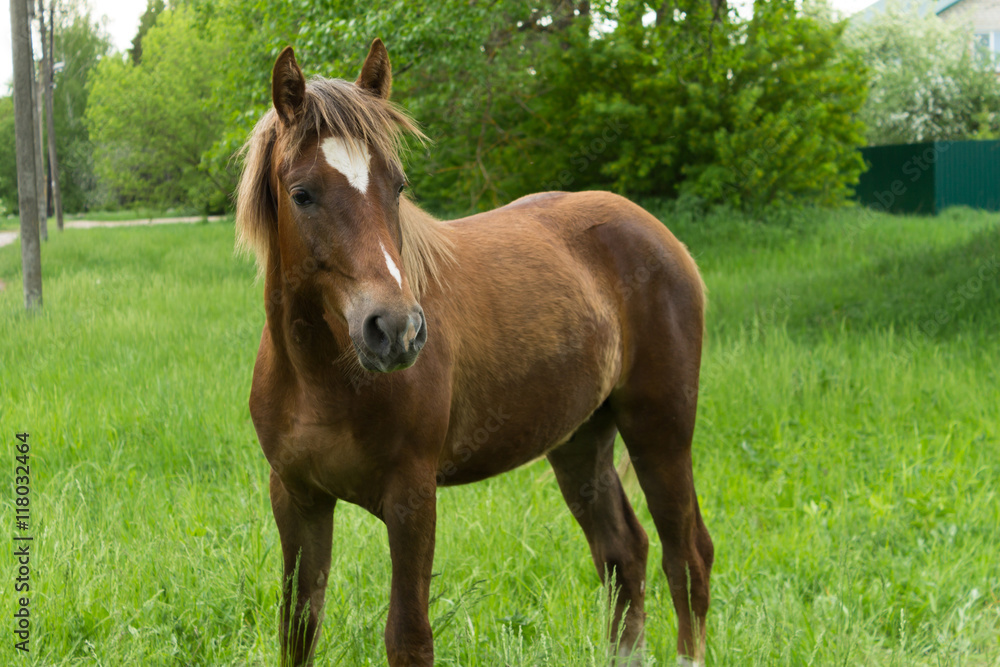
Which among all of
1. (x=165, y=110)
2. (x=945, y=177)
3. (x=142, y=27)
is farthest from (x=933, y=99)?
(x=142, y=27)

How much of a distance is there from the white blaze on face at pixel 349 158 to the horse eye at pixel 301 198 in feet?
0.33

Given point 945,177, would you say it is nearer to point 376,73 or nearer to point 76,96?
point 376,73

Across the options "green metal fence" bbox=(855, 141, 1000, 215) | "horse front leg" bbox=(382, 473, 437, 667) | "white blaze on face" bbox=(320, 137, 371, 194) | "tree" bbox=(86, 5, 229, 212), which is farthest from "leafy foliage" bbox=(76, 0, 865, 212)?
"tree" bbox=(86, 5, 229, 212)

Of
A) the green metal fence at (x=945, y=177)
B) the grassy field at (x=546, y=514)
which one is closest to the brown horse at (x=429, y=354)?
the grassy field at (x=546, y=514)

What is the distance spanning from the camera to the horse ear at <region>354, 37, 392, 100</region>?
2.22 metres

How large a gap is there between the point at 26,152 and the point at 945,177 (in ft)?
66.6

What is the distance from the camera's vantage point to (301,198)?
1.98m

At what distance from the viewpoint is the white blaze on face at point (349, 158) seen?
1949 mm

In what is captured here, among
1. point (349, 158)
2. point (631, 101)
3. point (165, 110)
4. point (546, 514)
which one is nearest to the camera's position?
point (349, 158)

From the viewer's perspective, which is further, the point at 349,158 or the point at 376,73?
the point at 376,73

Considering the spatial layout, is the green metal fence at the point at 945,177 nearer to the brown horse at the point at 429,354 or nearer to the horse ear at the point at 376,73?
the brown horse at the point at 429,354

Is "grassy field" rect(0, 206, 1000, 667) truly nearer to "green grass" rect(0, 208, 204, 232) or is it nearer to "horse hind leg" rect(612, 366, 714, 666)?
"horse hind leg" rect(612, 366, 714, 666)

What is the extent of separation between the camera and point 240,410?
530 cm

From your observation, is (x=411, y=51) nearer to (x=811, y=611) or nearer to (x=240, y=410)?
(x=240, y=410)
